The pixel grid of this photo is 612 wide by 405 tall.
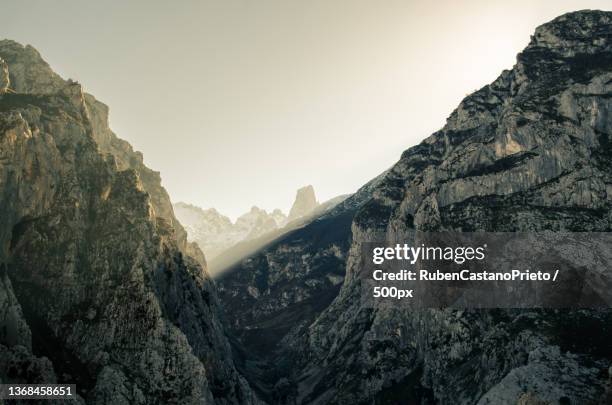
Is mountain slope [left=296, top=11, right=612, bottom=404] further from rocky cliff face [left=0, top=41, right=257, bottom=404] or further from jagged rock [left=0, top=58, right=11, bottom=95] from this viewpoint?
jagged rock [left=0, top=58, right=11, bottom=95]

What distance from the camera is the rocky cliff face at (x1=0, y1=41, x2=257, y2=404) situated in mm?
114125

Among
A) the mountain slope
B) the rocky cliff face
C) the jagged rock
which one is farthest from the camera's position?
the jagged rock

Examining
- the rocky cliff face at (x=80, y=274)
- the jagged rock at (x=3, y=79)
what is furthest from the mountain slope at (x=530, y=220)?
the jagged rock at (x=3, y=79)

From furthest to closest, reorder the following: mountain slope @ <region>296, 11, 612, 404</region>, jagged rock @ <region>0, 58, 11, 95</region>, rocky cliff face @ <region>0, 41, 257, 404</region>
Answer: jagged rock @ <region>0, 58, 11, 95</region> < mountain slope @ <region>296, 11, 612, 404</region> < rocky cliff face @ <region>0, 41, 257, 404</region>

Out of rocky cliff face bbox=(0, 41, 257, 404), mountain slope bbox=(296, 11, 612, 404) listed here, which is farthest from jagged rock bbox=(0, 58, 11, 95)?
mountain slope bbox=(296, 11, 612, 404)

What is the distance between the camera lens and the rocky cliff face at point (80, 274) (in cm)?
11412

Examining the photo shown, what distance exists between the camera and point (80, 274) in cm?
13150

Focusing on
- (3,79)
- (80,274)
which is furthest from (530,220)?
(3,79)

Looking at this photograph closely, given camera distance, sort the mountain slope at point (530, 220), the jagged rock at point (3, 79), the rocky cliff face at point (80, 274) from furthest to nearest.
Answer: the jagged rock at point (3, 79) → the mountain slope at point (530, 220) → the rocky cliff face at point (80, 274)

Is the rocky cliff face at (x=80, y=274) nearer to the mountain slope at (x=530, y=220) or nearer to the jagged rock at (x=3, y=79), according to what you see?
the jagged rock at (x=3, y=79)

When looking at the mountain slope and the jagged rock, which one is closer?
the mountain slope

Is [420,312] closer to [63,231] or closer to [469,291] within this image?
[469,291]

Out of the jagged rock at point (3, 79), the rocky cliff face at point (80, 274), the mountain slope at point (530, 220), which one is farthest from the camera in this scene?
the jagged rock at point (3, 79)

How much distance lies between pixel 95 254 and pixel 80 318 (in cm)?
1777
